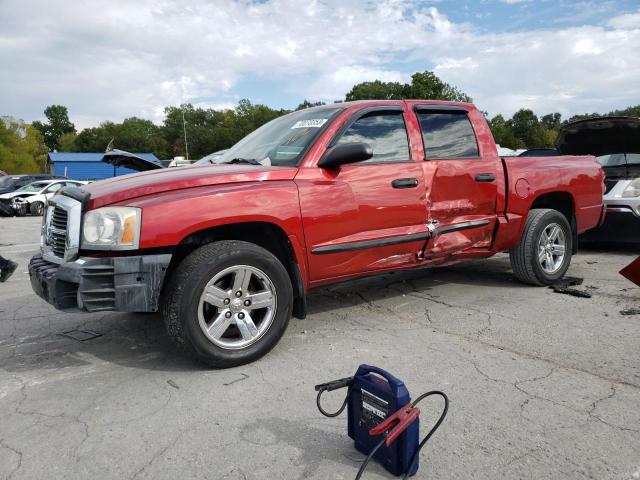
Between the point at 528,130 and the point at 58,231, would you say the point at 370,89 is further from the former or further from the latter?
the point at 58,231

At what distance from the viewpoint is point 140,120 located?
113 m

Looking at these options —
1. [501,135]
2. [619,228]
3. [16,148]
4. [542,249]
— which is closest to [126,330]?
[542,249]

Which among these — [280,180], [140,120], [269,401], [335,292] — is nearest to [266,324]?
[269,401]

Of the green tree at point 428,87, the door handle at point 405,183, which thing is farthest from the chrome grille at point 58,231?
the green tree at point 428,87

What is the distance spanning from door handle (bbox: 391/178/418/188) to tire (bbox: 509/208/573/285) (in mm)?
1584

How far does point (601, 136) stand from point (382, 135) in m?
4.73

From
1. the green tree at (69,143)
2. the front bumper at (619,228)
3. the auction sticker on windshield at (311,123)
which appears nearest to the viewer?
the auction sticker on windshield at (311,123)

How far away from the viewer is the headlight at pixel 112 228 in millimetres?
3076

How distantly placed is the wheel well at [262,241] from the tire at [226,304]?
168 mm

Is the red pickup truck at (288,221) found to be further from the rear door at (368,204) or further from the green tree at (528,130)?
the green tree at (528,130)

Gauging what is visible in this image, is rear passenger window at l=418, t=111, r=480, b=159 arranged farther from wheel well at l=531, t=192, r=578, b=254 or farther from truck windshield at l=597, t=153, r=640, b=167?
truck windshield at l=597, t=153, r=640, b=167

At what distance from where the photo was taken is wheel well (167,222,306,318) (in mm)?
3475

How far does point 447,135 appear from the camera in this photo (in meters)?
4.62

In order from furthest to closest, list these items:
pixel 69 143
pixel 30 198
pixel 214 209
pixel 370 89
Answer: pixel 69 143, pixel 370 89, pixel 30 198, pixel 214 209
